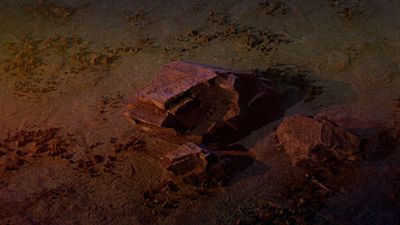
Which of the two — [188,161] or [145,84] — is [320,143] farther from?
[145,84]

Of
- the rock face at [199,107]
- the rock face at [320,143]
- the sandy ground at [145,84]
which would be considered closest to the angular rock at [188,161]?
the sandy ground at [145,84]

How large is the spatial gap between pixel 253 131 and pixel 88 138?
2.69 m

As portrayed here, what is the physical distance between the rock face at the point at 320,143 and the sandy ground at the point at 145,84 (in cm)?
21

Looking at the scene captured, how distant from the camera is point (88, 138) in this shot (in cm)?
664

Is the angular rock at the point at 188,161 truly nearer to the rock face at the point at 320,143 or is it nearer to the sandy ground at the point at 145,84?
the sandy ground at the point at 145,84

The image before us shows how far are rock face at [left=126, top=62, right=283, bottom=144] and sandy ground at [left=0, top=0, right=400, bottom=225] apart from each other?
31 cm

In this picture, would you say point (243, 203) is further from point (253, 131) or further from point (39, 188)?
point (39, 188)

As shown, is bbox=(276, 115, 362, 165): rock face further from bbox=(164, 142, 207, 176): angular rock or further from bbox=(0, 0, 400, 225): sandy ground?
bbox=(164, 142, 207, 176): angular rock

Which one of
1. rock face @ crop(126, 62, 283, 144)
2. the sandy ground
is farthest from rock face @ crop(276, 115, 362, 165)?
rock face @ crop(126, 62, 283, 144)

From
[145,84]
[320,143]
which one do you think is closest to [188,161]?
[320,143]

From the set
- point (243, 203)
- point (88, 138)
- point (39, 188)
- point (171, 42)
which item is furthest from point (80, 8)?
point (243, 203)

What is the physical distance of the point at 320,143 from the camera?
568 centimetres

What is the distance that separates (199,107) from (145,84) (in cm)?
181

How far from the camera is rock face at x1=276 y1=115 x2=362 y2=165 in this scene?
5.68 metres
